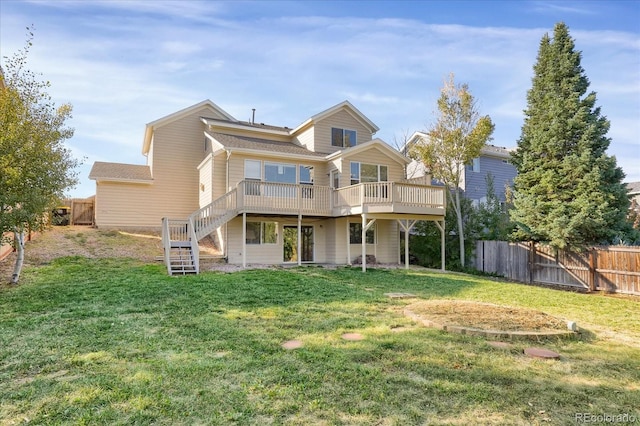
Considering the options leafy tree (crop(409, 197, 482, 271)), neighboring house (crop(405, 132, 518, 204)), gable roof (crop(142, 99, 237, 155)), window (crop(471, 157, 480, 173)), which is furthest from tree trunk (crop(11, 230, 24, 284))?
window (crop(471, 157, 480, 173))

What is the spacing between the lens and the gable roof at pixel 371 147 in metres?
16.9

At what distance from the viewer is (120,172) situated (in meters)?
20.1

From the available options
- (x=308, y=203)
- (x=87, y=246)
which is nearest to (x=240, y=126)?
(x=308, y=203)

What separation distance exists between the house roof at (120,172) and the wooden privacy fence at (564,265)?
17665mm

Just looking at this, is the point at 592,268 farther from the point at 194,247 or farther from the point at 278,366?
the point at 194,247

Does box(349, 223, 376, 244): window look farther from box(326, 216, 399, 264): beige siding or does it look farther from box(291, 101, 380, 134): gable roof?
box(291, 101, 380, 134): gable roof

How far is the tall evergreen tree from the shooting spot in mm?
13953

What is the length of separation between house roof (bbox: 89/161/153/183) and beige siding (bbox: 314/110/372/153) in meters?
9.19

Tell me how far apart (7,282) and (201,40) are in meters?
8.98

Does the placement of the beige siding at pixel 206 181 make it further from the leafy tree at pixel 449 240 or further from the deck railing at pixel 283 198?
the leafy tree at pixel 449 240

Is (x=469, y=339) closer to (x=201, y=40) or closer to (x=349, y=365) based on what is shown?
(x=349, y=365)

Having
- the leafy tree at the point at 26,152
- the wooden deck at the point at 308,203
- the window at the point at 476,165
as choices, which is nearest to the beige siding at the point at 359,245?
the wooden deck at the point at 308,203

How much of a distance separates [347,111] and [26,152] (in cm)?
1416

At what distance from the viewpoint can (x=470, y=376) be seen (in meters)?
4.20
